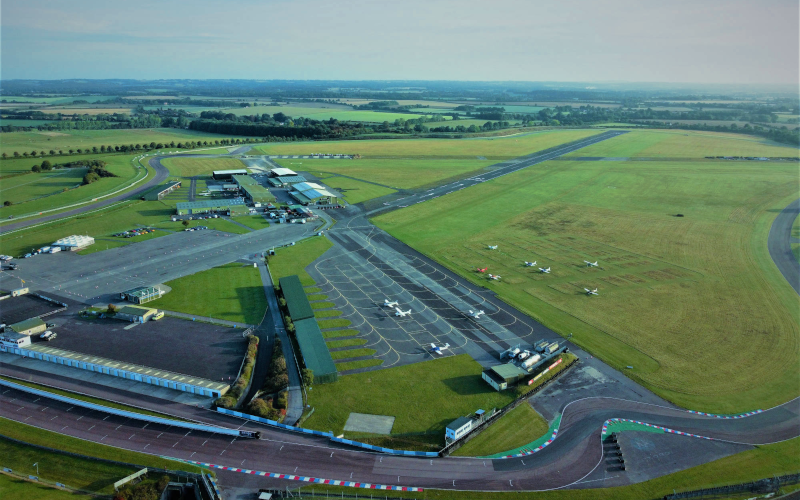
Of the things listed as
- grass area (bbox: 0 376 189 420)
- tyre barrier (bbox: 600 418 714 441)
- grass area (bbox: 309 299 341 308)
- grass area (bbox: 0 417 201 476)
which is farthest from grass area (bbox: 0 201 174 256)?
tyre barrier (bbox: 600 418 714 441)

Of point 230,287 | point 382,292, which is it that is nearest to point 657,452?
point 382,292

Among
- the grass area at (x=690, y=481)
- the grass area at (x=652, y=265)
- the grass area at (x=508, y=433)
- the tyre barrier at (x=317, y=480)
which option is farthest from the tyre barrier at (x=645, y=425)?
the tyre barrier at (x=317, y=480)

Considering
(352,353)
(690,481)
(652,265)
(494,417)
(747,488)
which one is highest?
(652,265)

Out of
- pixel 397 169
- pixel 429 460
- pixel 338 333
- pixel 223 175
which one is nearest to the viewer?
pixel 429 460

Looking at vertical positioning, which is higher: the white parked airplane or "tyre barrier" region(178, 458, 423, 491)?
the white parked airplane

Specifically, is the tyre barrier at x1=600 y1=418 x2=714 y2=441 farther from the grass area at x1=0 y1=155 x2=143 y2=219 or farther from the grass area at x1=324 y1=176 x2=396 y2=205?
the grass area at x1=0 y1=155 x2=143 y2=219

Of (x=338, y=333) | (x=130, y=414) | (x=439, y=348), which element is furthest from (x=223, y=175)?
(x=439, y=348)

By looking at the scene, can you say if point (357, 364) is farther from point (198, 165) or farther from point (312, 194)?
point (198, 165)
